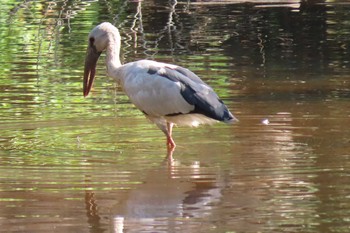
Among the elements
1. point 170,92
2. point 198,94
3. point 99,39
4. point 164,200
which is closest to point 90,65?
point 99,39

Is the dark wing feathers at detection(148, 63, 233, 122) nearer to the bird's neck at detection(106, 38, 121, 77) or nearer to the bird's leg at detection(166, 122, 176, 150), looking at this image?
the bird's leg at detection(166, 122, 176, 150)

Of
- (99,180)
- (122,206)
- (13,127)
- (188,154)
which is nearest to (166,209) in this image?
(122,206)

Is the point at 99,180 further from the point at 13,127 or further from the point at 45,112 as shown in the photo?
the point at 45,112

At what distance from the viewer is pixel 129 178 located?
28.6 ft

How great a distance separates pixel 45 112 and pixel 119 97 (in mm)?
1301

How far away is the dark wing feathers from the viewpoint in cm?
991

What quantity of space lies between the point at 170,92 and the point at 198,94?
0.32 meters

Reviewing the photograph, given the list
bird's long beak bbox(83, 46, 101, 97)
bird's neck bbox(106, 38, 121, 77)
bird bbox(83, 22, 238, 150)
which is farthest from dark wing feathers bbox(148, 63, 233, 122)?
bird's long beak bbox(83, 46, 101, 97)

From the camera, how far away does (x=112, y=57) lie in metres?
11.1

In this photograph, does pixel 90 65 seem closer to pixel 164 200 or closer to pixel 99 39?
pixel 99 39

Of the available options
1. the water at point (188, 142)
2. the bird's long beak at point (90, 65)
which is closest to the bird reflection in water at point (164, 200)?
the water at point (188, 142)

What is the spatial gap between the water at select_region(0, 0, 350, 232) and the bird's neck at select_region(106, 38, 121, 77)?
1.91 feet

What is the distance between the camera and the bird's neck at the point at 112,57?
11.0 m

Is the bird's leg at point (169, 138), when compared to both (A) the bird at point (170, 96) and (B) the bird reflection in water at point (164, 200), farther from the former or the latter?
(B) the bird reflection in water at point (164, 200)
